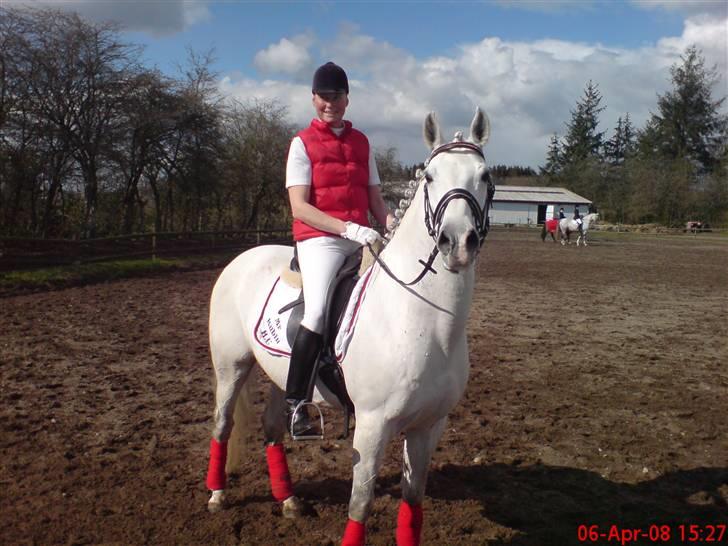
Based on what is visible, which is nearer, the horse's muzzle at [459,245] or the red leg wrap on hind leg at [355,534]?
A: the horse's muzzle at [459,245]

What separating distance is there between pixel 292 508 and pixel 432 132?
265 cm

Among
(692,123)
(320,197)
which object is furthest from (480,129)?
(692,123)

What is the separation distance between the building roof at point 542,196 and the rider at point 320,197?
2696 inches

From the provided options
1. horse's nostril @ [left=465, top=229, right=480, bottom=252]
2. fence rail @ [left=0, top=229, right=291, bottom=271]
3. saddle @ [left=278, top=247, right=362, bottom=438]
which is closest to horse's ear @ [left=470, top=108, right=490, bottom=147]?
horse's nostril @ [left=465, top=229, right=480, bottom=252]

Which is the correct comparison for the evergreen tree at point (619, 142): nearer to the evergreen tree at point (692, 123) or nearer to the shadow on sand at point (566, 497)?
the evergreen tree at point (692, 123)

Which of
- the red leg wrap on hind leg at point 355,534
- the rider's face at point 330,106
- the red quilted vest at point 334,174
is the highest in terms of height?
the rider's face at point 330,106

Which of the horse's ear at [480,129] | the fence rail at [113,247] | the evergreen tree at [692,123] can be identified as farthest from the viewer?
the evergreen tree at [692,123]

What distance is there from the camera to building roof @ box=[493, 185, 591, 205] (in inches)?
2754

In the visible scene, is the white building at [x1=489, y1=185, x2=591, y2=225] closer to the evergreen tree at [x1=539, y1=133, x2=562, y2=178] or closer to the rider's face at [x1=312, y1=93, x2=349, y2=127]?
the evergreen tree at [x1=539, y1=133, x2=562, y2=178]

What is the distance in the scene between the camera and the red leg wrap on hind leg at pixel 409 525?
10.9 feet

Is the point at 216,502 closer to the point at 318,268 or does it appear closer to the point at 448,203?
the point at 318,268

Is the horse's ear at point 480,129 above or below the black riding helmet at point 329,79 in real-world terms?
below

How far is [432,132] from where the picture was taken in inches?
114
